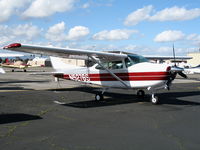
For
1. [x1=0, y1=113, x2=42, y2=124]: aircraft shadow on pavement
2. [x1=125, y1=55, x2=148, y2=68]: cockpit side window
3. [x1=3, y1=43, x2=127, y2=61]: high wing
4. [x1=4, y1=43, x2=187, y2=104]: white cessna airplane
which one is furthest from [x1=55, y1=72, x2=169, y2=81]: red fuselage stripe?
[x1=0, y1=113, x2=42, y2=124]: aircraft shadow on pavement

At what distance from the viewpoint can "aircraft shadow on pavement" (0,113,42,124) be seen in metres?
6.80

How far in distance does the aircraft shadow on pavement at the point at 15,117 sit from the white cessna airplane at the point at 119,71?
229cm

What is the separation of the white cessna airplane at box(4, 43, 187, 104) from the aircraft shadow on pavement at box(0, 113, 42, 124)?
2289 mm

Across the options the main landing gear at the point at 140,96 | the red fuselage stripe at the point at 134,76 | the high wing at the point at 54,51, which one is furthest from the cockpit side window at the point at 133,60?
the main landing gear at the point at 140,96

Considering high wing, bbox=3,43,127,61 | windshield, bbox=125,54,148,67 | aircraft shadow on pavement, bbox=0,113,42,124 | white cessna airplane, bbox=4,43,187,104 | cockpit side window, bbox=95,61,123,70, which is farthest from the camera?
cockpit side window, bbox=95,61,123,70

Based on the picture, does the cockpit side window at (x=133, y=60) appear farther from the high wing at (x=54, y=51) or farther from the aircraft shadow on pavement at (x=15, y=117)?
the aircraft shadow on pavement at (x=15, y=117)

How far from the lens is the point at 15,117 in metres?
7.23

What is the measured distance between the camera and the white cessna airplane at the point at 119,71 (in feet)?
30.0

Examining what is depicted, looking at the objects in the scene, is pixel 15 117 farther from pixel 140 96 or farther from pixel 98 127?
pixel 140 96

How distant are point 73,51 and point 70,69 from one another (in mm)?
3672

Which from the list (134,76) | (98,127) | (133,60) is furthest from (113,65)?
(98,127)

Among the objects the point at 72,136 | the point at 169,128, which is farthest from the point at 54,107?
the point at 169,128

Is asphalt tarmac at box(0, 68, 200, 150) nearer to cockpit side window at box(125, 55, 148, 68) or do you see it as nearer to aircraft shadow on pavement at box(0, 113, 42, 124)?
aircraft shadow on pavement at box(0, 113, 42, 124)

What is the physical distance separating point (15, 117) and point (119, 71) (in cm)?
515
